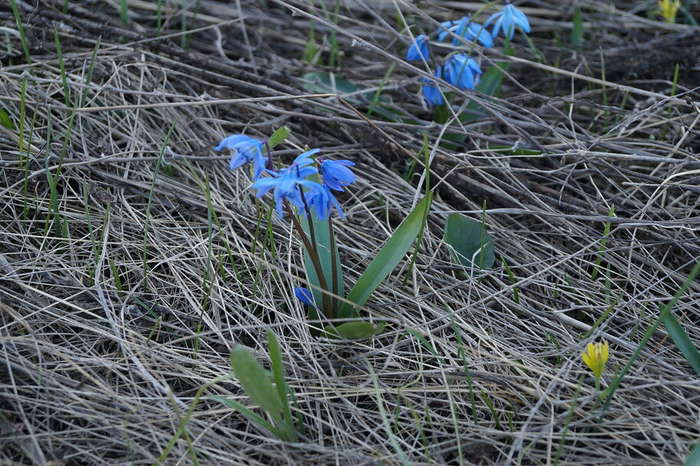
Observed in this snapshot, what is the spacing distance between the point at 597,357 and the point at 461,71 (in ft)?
4.52

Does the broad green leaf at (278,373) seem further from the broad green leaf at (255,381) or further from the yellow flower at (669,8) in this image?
the yellow flower at (669,8)

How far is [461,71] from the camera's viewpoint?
2754 millimetres

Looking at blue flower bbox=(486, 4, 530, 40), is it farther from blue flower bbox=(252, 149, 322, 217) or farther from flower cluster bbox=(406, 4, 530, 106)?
blue flower bbox=(252, 149, 322, 217)

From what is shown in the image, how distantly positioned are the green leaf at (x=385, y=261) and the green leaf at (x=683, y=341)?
72 centimetres

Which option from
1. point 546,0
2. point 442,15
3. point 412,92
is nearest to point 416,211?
point 412,92

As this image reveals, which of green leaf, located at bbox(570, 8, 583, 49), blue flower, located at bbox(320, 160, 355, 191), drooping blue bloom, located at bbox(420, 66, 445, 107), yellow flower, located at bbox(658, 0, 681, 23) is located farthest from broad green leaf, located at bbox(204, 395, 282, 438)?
yellow flower, located at bbox(658, 0, 681, 23)

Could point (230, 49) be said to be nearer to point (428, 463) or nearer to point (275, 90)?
point (275, 90)

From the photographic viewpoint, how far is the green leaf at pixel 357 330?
6.34 ft

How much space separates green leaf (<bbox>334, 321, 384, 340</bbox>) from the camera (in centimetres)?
193

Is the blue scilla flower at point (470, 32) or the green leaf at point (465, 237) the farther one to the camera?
the blue scilla flower at point (470, 32)

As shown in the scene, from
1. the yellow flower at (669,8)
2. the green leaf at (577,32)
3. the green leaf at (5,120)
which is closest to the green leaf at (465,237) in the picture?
the green leaf at (577,32)

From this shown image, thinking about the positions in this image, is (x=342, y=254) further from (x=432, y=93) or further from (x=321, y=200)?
(x=432, y=93)

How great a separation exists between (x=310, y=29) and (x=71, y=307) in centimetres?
192

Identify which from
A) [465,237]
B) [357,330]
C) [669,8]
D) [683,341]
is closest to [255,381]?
[357,330]
